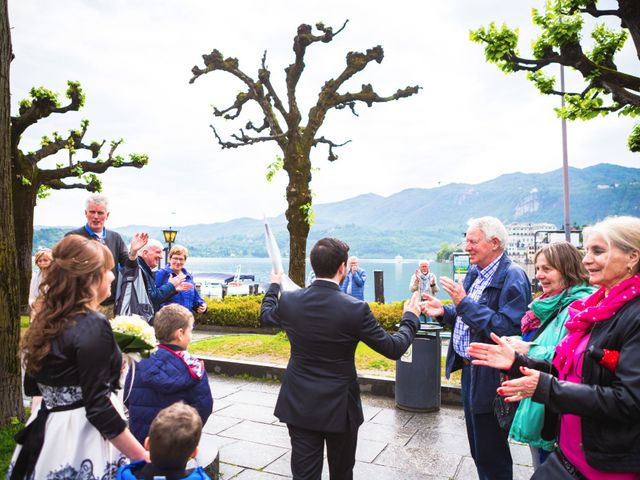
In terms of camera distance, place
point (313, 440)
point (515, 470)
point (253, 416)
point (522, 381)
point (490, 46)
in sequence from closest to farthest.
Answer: point (522, 381) → point (313, 440) → point (515, 470) → point (253, 416) → point (490, 46)

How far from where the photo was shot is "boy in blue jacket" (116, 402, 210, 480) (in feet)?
6.79

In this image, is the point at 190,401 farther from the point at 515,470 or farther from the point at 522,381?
the point at 515,470

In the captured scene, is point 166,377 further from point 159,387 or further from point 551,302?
point 551,302

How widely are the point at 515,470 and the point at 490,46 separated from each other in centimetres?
871

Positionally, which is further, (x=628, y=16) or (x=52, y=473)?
(x=628, y=16)

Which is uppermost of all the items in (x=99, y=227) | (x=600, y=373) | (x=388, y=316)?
(x=99, y=227)

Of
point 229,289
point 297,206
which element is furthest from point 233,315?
point 229,289

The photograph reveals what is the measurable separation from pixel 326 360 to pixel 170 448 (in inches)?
45.4

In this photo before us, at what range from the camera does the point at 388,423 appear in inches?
227

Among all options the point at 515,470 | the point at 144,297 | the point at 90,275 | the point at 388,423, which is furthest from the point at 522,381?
the point at 144,297

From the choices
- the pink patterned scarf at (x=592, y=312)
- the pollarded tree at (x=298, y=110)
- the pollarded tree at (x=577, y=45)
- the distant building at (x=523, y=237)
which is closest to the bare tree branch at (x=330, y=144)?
the pollarded tree at (x=298, y=110)

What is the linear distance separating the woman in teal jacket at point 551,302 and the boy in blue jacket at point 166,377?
2.08 meters

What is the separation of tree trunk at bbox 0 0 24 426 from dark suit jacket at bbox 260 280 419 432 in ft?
11.1

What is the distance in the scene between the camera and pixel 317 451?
9.93 ft
